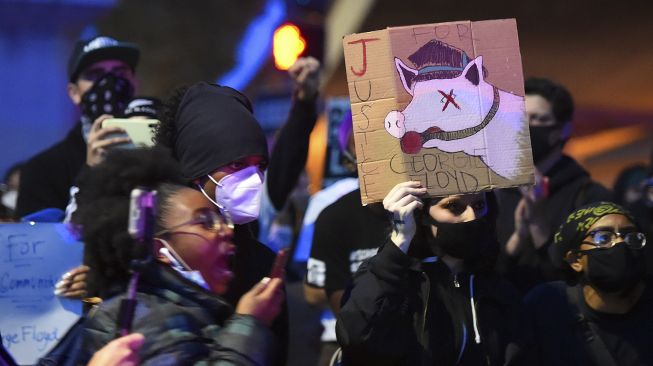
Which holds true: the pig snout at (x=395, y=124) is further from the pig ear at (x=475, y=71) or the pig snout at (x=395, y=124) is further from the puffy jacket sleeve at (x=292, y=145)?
the puffy jacket sleeve at (x=292, y=145)

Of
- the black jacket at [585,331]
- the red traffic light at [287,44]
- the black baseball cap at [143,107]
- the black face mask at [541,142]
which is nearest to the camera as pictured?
the black jacket at [585,331]

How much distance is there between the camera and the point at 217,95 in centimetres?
423

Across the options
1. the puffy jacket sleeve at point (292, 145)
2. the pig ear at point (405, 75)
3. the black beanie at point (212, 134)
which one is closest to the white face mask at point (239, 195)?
the black beanie at point (212, 134)

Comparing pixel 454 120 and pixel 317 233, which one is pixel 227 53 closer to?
pixel 317 233

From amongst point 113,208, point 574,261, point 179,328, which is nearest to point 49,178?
point 113,208

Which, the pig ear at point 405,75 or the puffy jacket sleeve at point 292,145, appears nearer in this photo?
the pig ear at point 405,75

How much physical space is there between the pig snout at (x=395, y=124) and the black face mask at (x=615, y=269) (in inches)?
50.2

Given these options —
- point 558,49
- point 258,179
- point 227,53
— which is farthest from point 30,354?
point 227,53

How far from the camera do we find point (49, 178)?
17.2 ft

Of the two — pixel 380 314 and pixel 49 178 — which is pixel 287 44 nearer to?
pixel 49 178

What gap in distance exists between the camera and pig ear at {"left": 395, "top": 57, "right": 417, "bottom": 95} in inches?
157

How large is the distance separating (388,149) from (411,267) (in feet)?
1.67

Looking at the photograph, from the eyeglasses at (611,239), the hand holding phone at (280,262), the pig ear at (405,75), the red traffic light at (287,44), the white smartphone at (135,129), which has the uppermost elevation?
the red traffic light at (287,44)

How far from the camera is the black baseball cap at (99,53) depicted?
5.46 metres
